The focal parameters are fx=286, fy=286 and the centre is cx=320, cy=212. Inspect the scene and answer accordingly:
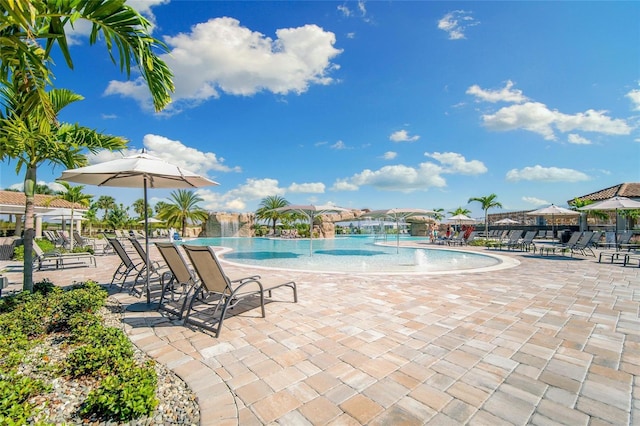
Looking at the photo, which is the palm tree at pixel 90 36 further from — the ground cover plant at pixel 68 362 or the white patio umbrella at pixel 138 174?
the ground cover plant at pixel 68 362

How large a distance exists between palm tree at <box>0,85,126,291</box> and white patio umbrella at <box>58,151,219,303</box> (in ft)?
2.00

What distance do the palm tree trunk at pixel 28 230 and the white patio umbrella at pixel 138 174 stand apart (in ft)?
2.12

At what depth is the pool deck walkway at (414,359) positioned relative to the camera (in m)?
2.08

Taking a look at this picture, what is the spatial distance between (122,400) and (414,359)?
8.17 ft

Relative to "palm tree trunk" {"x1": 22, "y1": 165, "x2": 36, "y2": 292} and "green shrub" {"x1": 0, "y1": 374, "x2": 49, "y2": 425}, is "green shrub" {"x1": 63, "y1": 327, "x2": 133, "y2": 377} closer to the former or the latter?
"green shrub" {"x1": 0, "y1": 374, "x2": 49, "y2": 425}

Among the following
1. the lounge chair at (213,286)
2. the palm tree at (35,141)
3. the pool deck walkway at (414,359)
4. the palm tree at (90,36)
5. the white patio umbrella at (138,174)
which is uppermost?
the palm tree at (90,36)

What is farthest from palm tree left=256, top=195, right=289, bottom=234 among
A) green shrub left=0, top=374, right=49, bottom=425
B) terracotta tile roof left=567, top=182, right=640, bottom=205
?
green shrub left=0, top=374, right=49, bottom=425

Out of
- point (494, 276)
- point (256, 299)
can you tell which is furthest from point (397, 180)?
point (256, 299)

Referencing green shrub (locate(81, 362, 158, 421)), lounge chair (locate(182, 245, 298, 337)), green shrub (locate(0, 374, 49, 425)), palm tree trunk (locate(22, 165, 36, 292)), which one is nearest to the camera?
green shrub (locate(0, 374, 49, 425))

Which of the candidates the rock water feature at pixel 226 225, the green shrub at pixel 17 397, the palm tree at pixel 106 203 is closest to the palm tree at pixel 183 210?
the rock water feature at pixel 226 225

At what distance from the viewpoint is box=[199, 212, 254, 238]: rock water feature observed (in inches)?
1464

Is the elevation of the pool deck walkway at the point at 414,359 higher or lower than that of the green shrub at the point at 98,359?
lower

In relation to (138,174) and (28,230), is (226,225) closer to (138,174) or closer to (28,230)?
(28,230)

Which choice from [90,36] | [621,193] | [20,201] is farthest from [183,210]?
[621,193]
